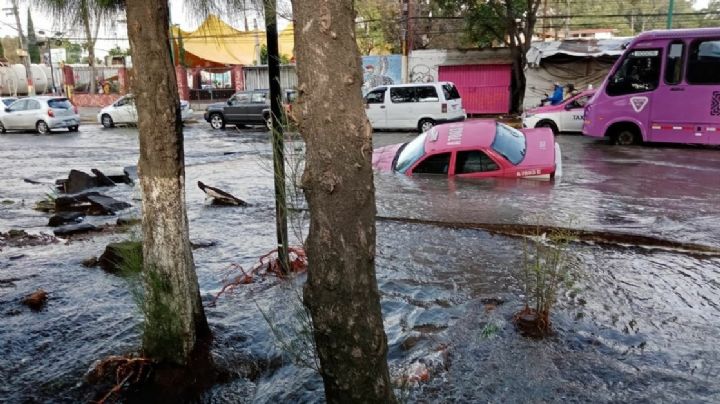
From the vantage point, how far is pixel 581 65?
22.8 meters

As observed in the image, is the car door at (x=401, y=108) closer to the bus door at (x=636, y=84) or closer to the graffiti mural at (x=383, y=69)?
the graffiti mural at (x=383, y=69)

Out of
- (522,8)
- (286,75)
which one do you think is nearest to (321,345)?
(286,75)

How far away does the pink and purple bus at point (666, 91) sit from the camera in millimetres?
13797

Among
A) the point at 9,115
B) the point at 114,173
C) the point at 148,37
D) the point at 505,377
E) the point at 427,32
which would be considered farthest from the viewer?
the point at 427,32

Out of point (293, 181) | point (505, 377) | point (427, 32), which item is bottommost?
point (505, 377)

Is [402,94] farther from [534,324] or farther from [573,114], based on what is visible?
→ [534,324]

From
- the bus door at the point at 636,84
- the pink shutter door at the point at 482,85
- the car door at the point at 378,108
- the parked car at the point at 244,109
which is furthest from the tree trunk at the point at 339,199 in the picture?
the pink shutter door at the point at 482,85

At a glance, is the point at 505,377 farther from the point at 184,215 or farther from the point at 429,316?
the point at 184,215

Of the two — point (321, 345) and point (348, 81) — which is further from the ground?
point (348, 81)

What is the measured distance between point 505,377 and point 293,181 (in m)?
1.93

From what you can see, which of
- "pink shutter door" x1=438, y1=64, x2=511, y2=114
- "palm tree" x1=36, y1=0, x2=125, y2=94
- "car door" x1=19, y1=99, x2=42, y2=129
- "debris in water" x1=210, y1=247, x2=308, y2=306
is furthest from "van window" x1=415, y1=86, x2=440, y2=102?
"palm tree" x1=36, y1=0, x2=125, y2=94

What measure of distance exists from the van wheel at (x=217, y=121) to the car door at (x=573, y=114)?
1424cm

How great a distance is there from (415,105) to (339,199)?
723 inches

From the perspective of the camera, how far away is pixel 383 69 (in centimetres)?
2720
